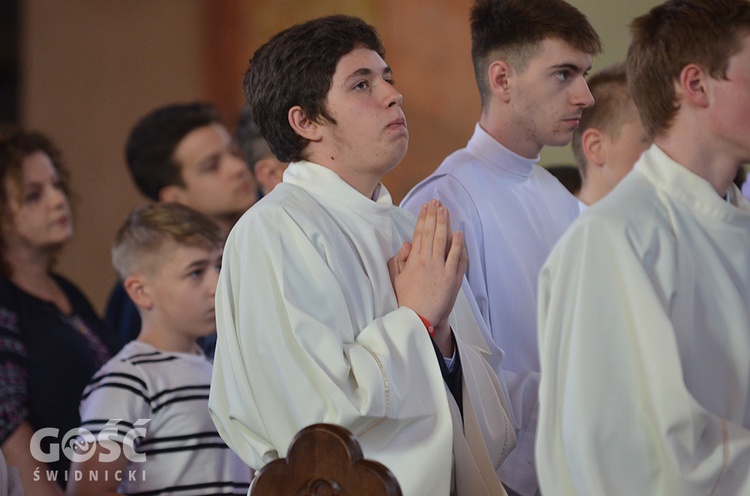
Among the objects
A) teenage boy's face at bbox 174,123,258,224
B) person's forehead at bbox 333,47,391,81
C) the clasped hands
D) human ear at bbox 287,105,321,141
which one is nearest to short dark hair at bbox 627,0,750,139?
the clasped hands

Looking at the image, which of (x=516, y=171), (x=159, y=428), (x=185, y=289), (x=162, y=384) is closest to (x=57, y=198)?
(x=185, y=289)

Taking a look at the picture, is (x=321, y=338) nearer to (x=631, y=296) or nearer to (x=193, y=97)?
(x=631, y=296)

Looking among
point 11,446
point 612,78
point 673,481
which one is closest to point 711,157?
point 673,481

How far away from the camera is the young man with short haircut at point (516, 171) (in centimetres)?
297

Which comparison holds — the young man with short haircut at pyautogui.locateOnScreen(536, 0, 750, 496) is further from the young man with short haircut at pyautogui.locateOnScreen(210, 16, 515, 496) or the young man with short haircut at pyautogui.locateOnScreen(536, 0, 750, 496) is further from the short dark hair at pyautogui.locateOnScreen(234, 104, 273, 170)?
the short dark hair at pyautogui.locateOnScreen(234, 104, 273, 170)

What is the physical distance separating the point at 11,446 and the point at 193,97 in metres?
3.51

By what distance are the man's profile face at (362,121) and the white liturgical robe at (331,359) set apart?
0.12 meters

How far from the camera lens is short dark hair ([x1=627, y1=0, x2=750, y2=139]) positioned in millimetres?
2223

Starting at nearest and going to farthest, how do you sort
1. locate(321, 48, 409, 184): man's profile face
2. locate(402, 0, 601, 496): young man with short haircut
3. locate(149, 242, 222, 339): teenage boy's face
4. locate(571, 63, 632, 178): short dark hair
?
1. locate(321, 48, 409, 184): man's profile face
2. locate(402, 0, 601, 496): young man with short haircut
3. locate(571, 63, 632, 178): short dark hair
4. locate(149, 242, 222, 339): teenage boy's face

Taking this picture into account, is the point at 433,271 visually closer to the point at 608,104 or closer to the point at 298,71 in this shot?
the point at 298,71

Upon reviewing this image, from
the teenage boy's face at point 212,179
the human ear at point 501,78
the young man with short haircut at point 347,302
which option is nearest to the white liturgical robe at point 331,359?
the young man with short haircut at point 347,302

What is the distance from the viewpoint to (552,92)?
301cm

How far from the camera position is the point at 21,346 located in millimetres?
3668

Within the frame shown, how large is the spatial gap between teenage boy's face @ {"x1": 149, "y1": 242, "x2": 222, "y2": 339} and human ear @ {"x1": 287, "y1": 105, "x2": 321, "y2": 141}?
988 millimetres
